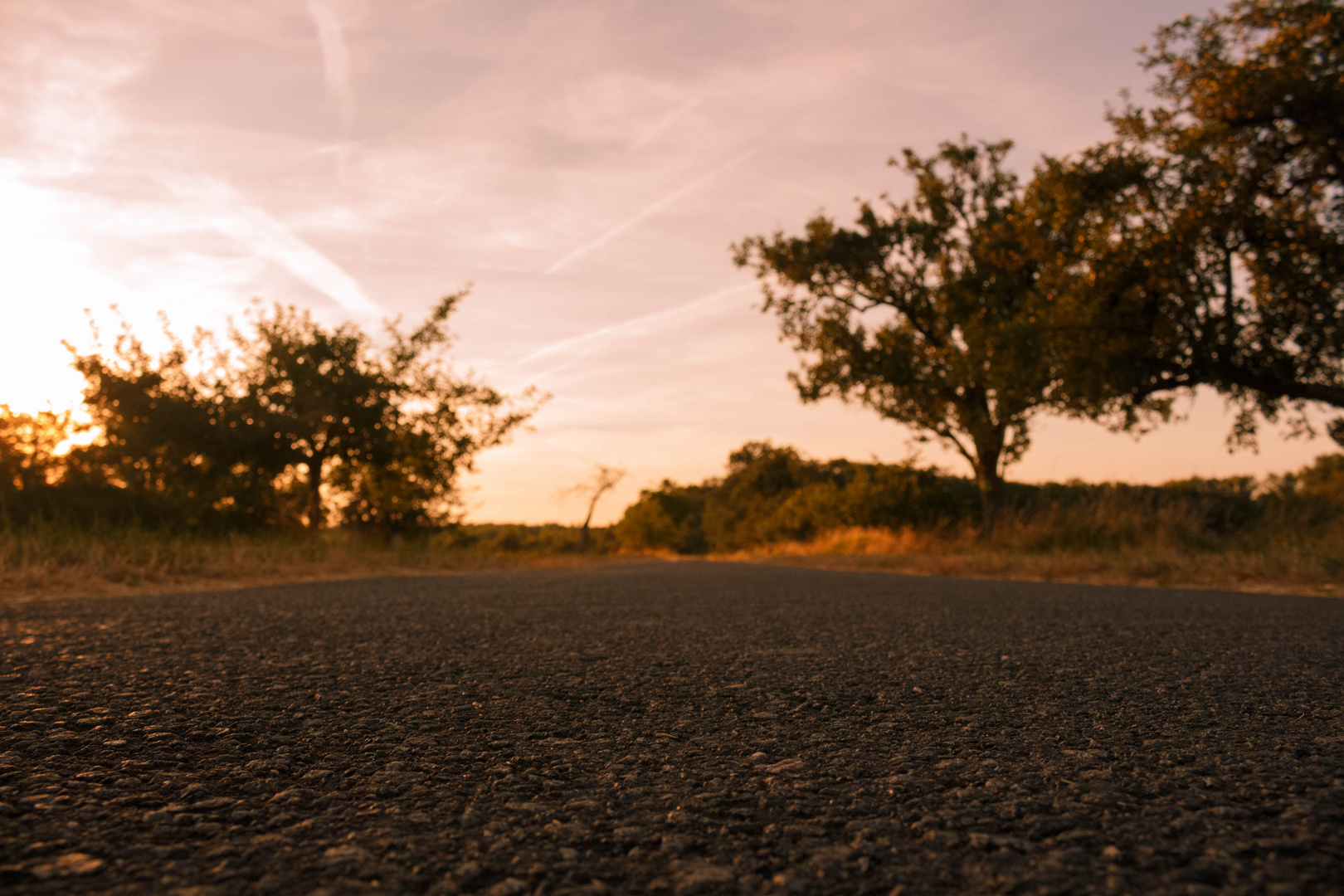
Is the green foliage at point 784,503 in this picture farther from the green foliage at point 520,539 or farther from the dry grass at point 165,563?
the dry grass at point 165,563

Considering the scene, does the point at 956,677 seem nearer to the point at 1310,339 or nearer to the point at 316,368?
the point at 1310,339

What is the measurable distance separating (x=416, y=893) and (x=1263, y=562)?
29.6 feet

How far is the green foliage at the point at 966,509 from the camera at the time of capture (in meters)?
11.4

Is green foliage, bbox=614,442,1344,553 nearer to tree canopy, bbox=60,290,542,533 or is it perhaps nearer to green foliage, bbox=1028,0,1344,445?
green foliage, bbox=1028,0,1344,445

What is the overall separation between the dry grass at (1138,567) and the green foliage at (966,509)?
833 mm

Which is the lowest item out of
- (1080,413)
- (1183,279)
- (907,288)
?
(1080,413)

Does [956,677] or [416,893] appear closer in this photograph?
[416,893]

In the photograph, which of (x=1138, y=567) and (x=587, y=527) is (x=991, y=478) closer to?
(x=1138, y=567)

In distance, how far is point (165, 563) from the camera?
316 inches

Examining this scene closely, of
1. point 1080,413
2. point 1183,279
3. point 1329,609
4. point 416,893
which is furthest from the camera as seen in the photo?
point 1080,413

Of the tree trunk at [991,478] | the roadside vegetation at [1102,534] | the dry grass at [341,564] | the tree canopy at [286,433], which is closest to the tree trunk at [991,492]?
the tree trunk at [991,478]

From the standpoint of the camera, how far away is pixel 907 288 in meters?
19.5

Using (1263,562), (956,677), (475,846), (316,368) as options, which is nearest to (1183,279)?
(1263,562)

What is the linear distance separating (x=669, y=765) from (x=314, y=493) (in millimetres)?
15260
